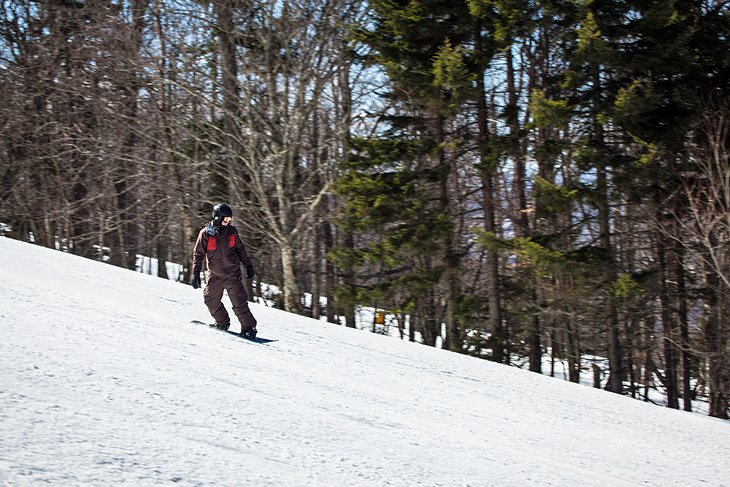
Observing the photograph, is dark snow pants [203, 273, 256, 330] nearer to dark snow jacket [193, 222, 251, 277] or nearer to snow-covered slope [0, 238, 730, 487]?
dark snow jacket [193, 222, 251, 277]

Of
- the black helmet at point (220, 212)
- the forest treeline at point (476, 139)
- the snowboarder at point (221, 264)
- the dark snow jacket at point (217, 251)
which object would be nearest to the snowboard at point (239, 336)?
the snowboarder at point (221, 264)

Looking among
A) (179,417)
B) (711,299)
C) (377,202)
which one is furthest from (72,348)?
(711,299)

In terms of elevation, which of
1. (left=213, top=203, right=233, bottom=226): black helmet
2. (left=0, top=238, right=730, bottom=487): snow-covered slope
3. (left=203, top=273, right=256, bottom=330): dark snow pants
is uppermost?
(left=213, top=203, right=233, bottom=226): black helmet

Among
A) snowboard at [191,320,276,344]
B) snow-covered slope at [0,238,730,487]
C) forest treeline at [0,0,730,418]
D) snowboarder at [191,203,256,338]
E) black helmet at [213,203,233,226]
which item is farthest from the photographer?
forest treeline at [0,0,730,418]

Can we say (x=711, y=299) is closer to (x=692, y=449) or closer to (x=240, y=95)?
(x=692, y=449)

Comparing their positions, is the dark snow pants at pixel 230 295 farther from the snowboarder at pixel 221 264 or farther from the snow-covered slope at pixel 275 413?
the snow-covered slope at pixel 275 413

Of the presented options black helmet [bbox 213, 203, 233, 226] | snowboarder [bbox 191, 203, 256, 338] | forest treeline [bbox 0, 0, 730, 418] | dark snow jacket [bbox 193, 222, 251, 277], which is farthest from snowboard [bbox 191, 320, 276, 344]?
forest treeline [bbox 0, 0, 730, 418]

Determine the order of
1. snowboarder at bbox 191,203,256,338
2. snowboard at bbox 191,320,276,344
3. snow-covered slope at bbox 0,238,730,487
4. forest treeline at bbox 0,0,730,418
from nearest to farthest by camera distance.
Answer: snow-covered slope at bbox 0,238,730,487
snowboarder at bbox 191,203,256,338
snowboard at bbox 191,320,276,344
forest treeline at bbox 0,0,730,418

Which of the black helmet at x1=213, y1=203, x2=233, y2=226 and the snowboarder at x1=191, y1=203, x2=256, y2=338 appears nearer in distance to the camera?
the black helmet at x1=213, y1=203, x2=233, y2=226

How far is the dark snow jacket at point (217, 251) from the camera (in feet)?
28.6

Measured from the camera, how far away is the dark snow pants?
28.6 ft

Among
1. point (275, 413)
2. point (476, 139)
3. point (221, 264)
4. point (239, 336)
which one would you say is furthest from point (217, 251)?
point (476, 139)

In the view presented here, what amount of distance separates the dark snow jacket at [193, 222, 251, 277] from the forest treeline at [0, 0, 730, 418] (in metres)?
8.53

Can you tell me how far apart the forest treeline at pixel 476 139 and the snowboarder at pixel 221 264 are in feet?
28.0
